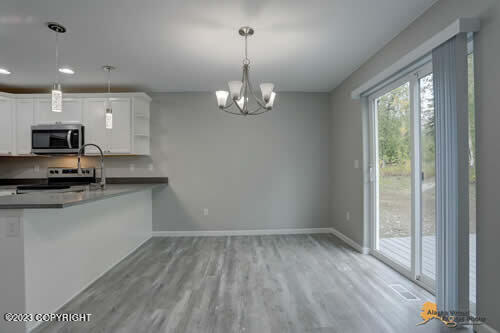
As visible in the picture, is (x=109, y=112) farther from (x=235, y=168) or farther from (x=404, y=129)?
(x=404, y=129)

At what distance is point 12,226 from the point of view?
175cm

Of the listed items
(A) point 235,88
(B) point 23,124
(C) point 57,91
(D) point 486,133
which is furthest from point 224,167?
(D) point 486,133

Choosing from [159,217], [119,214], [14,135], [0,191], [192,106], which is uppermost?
[192,106]

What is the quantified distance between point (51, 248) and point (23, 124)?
313 cm

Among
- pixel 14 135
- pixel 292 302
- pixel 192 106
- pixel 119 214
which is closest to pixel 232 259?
pixel 292 302

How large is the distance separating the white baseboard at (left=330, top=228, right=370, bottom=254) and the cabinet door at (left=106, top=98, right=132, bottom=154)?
371 cm

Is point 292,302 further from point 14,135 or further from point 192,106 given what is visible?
point 14,135

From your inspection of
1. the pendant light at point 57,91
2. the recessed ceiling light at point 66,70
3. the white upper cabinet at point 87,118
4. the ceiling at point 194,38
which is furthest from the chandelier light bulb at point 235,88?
the recessed ceiling light at point 66,70

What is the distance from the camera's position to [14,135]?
13.0 feet

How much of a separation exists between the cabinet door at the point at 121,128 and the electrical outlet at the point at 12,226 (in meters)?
2.32

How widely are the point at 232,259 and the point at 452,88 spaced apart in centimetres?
285

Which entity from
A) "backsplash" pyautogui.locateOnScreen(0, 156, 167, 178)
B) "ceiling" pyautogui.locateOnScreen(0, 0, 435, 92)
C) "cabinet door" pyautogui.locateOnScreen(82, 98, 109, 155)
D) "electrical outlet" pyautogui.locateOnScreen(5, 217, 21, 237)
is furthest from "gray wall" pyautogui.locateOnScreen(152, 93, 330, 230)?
"electrical outlet" pyautogui.locateOnScreen(5, 217, 21, 237)

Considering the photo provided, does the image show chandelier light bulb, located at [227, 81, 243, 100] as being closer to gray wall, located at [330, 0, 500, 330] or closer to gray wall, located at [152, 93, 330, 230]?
gray wall, located at [330, 0, 500, 330]

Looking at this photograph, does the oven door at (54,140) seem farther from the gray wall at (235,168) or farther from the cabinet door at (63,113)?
the gray wall at (235,168)
